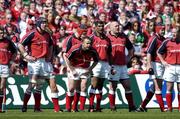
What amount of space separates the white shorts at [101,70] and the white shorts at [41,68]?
4.47 feet

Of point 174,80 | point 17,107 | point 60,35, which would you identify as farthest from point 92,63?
point 60,35

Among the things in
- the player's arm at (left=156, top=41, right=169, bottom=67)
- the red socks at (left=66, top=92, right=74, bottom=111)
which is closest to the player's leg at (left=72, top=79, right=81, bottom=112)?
the red socks at (left=66, top=92, right=74, bottom=111)

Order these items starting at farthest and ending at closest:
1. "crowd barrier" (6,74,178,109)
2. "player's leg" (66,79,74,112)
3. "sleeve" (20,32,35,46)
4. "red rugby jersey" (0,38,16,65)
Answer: "crowd barrier" (6,74,178,109), "player's leg" (66,79,74,112), "red rugby jersey" (0,38,16,65), "sleeve" (20,32,35,46)

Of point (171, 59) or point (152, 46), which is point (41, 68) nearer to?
point (152, 46)

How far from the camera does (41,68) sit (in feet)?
75.8

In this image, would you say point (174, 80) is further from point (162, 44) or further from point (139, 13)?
point (139, 13)

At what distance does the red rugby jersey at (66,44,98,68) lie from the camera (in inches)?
913

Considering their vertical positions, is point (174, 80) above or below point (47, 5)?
below

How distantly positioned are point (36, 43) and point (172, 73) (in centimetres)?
387

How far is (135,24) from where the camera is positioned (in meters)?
30.2

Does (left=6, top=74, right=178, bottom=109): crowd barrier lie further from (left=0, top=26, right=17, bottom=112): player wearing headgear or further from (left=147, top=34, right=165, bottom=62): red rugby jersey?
(left=0, top=26, right=17, bottom=112): player wearing headgear

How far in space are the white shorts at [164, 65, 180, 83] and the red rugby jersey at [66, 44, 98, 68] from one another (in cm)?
202

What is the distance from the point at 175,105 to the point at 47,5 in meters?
7.06

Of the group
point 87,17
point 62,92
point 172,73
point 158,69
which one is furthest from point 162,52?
point 87,17
